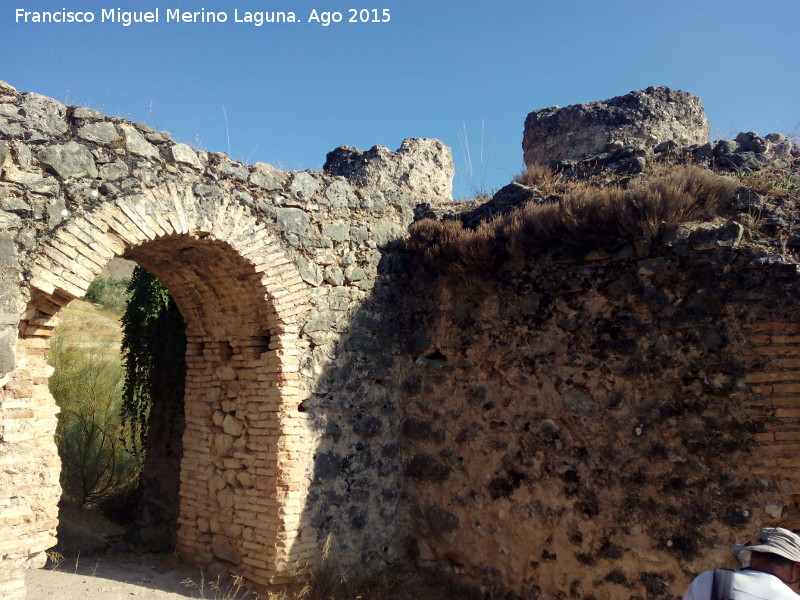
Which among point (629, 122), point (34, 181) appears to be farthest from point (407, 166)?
point (34, 181)

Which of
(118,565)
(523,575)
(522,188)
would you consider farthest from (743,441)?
(118,565)

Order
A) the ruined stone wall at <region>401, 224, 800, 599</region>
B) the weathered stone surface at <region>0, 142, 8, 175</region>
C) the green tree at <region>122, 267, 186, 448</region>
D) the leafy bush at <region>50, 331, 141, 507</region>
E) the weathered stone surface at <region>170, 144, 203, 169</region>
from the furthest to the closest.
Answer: the leafy bush at <region>50, 331, 141, 507</region>, the green tree at <region>122, 267, 186, 448</region>, the weathered stone surface at <region>170, 144, 203, 169</region>, the ruined stone wall at <region>401, 224, 800, 599</region>, the weathered stone surface at <region>0, 142, 8, 175</region>

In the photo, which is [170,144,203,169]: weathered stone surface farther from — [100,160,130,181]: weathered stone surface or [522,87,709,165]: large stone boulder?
[522,87,709,165]: large stone boulder

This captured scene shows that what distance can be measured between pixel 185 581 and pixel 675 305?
4568 mm

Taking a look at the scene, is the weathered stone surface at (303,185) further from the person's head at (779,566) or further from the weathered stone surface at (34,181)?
the person's head at (779,566)

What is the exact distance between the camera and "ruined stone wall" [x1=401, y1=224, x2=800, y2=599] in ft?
14.3

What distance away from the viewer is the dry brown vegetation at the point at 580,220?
4.89m

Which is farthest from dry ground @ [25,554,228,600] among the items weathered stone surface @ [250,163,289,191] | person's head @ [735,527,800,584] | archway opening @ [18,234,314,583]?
person's head @ [735,527,800,584]

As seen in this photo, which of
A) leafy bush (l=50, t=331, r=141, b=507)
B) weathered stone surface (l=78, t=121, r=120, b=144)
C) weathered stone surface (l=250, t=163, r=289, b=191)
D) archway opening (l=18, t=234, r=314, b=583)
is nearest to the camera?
weathered stone surface (l=78, t=121, r=120, b=144)

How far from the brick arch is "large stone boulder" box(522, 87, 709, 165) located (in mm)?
4199

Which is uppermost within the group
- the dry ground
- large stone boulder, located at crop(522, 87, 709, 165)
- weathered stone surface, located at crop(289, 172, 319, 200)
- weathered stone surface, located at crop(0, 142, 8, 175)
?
large stone boulder, located at crop(522, 87, 709, 165)

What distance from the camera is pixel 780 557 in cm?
242

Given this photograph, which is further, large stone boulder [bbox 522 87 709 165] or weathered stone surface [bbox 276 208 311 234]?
large stone boulder [bbox 522 87 709 165]

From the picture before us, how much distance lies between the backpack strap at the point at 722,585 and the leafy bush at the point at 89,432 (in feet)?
24.6
